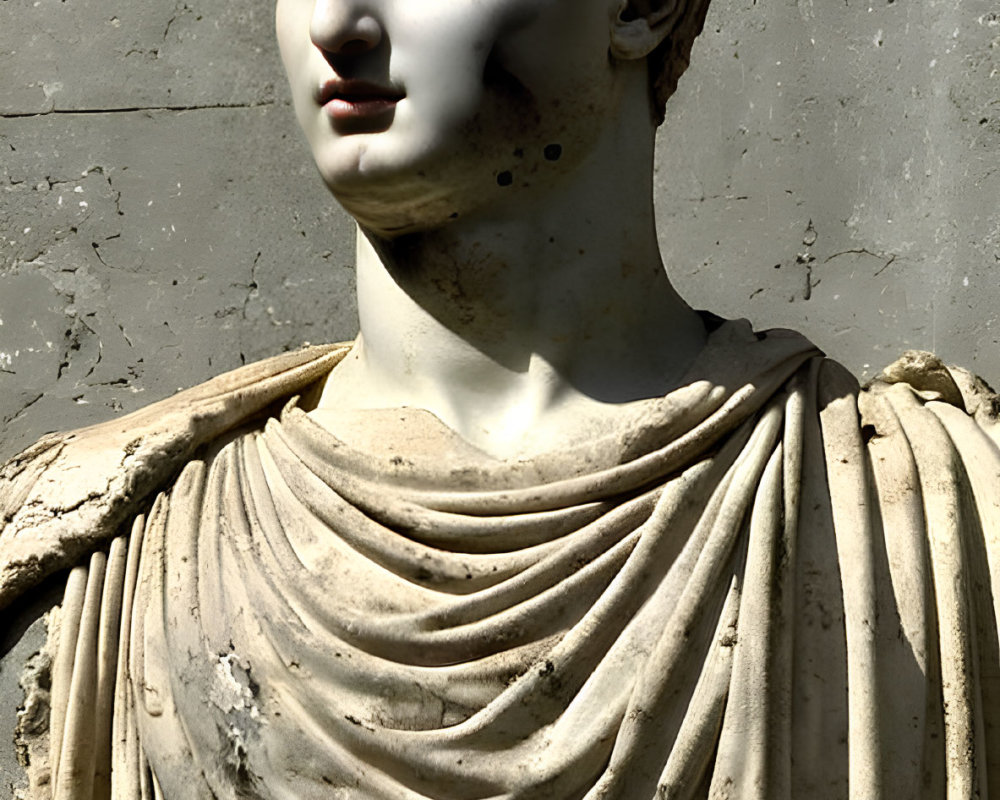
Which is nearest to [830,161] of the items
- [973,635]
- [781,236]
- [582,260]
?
[781,236]

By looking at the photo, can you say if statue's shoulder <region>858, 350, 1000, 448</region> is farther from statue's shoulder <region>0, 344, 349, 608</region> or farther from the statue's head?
statue's shoulder <region>0, 344, 349, 608</region>

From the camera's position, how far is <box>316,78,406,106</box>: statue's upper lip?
2.79m

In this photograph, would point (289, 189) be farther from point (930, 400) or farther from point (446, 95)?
point (930, 400)

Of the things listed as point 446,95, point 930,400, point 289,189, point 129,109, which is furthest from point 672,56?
point 129,109

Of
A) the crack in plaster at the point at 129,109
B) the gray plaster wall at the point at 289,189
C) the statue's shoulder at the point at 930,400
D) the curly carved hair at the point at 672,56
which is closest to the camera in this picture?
the statue's shoulder at the point at 930,400

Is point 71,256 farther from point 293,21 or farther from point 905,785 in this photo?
point 905,785

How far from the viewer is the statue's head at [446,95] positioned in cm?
276

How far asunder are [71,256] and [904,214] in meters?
1.46

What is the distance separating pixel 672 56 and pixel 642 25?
94 mm

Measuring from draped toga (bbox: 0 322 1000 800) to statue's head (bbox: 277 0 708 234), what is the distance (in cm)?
30

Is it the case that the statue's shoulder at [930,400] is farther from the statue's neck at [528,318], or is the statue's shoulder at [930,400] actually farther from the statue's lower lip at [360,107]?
the statue's lower lip at [360,107]

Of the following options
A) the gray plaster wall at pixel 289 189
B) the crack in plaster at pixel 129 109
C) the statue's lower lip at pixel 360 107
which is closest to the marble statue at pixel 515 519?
the statue's lower lip at pixel 360 107

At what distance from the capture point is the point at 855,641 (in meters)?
2.65

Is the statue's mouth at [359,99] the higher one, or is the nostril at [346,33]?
the nostril at [346,33]
